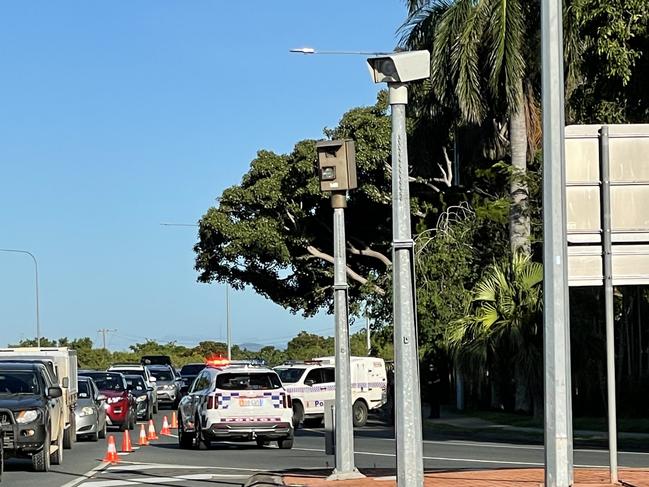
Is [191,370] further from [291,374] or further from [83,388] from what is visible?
[83,388]

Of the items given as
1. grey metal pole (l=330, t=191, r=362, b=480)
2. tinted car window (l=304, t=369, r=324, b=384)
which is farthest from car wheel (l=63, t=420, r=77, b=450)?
grey metal pole (l=330, t=191, r=362, b=480)

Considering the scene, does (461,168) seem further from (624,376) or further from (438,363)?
(624,376)

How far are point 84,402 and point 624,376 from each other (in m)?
15.4

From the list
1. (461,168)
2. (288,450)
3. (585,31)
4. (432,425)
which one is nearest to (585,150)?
(585,31)

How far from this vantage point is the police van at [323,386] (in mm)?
37250

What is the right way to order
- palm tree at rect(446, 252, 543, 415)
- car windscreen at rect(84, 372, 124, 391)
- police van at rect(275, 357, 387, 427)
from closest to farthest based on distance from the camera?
1. palm tree at rect(446, 252, 543, 415)
2. police van at rect(275, 357, 387, 427)
3. car windscreen at rect(84, 372, 124, 391)

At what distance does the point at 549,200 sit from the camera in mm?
13141

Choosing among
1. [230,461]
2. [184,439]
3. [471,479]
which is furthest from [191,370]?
[471,479]

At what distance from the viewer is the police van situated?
122 ft

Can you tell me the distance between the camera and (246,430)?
26.5 m

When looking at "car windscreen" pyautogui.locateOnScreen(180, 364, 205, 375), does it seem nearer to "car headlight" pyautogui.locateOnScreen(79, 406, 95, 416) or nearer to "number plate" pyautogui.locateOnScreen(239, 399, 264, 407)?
"car headlight" pyautogui.locateOnScreen(79, 406, 95, 416)

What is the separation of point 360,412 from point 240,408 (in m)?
12.6

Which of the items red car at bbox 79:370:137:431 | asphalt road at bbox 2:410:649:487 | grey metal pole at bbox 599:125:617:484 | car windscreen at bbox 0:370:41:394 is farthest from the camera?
red car at bbox 79:370:137:431

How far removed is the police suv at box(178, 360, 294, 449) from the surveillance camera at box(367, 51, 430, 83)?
1420 cm
